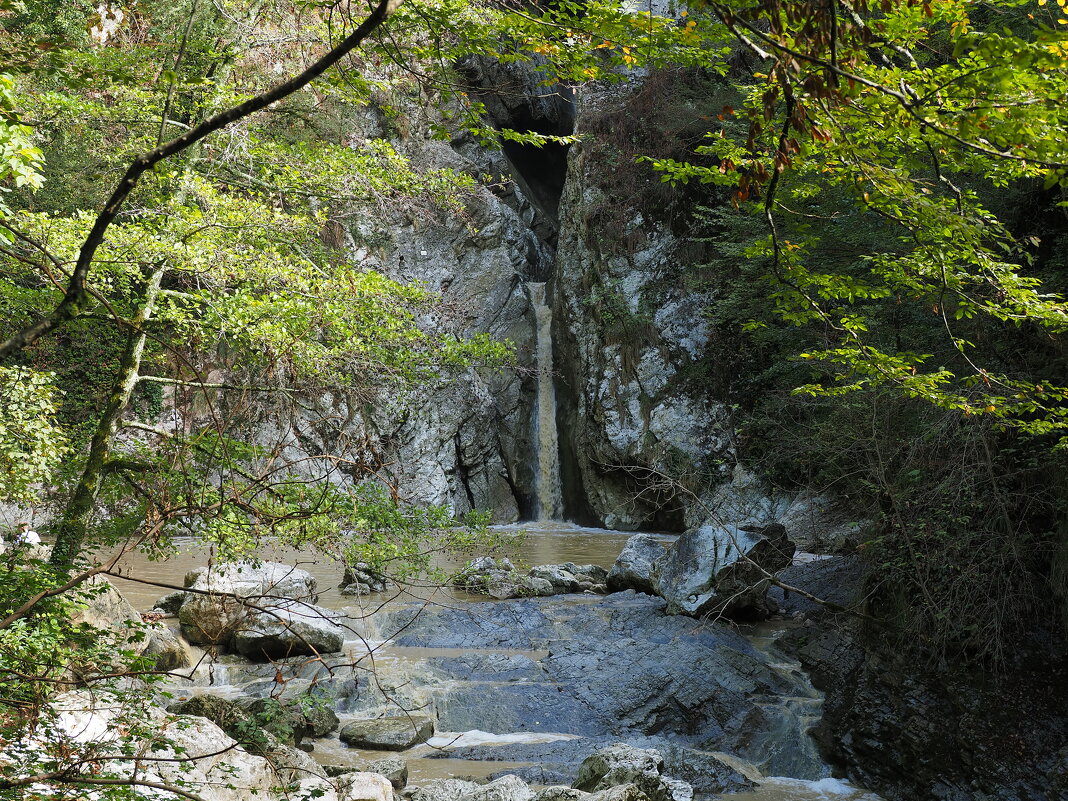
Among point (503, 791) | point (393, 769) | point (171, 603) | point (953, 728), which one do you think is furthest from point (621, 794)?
point (171, 603)

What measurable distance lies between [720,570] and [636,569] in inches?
74.9

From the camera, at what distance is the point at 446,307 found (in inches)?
375

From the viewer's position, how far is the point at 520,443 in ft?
69.4

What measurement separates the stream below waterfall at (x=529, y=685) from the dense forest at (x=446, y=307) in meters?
0.47

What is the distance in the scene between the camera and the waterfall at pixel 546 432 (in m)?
20.3

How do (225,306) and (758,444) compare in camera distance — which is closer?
(225,306)

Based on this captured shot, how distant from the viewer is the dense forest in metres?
2.69

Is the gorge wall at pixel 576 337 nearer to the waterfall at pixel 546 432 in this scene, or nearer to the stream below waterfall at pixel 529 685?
the waterfall at pixel 546 432

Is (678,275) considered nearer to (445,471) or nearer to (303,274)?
(445,471)

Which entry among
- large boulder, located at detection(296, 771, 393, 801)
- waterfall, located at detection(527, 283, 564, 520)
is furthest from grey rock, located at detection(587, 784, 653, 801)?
waterfall, located at detection(527, 283, 564, 520)

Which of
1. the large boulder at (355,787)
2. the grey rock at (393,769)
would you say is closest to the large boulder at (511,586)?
the grey rock at (393,769)

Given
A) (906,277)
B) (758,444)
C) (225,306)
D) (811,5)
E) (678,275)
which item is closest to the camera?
(811,5)

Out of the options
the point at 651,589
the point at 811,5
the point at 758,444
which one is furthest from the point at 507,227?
the point at 811,5

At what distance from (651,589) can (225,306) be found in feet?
23.4
